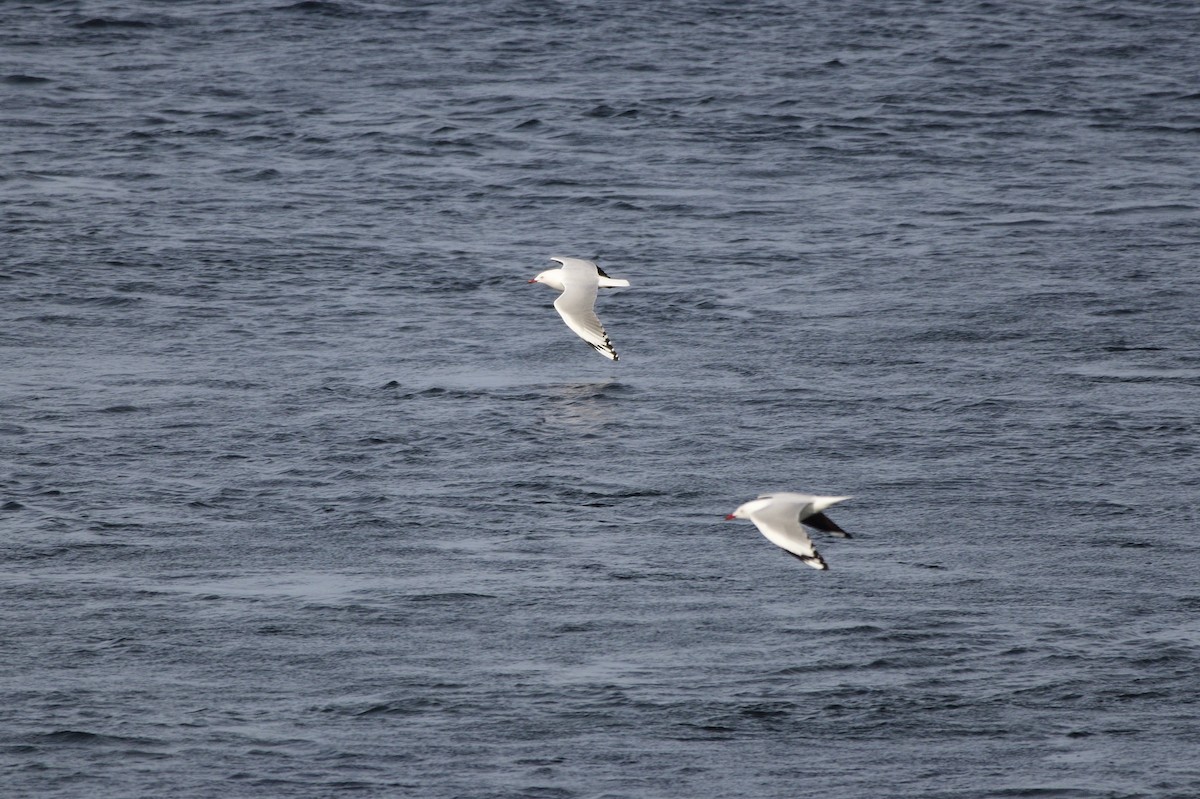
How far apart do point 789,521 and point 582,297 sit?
5.59 m

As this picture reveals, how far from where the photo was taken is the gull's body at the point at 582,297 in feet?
50.3

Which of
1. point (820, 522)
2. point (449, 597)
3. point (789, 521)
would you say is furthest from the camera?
point (449, 597)

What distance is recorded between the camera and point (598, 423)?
573 inches

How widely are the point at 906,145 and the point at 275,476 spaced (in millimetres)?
11792

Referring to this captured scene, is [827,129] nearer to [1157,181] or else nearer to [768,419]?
[1157,181]

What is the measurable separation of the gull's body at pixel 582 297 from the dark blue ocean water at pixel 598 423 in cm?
43

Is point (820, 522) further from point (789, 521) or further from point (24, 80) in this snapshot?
point (24, 80)

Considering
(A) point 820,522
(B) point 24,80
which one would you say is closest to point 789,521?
(A) point 820,522

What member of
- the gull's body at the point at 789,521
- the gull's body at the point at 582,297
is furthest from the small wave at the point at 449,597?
the gull's body at the point at 582,297

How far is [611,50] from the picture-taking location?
27.3 metres

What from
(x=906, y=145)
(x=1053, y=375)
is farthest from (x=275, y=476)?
(x=906, y=145)

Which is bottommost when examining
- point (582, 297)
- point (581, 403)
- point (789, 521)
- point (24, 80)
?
point (581, 403)

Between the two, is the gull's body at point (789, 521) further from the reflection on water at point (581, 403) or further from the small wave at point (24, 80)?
the small wave at point (24, 80)

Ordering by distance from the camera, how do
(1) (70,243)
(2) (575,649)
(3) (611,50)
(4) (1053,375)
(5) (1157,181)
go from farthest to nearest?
1. (3) (611,50)
2. (5) (1157,181)
3. (1) (70,243)
4. (4) (1053,375)
5. (2) (575,649)
